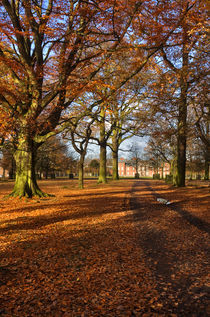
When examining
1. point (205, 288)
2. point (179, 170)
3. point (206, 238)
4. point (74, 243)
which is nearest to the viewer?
point (205, 288)

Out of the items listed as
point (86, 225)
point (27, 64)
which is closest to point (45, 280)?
point (86, 225)

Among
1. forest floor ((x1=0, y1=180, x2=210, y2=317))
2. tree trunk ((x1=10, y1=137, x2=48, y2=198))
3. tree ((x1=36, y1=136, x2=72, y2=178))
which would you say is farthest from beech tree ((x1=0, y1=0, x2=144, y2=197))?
tree ((x1=36, y1=136, x2=72, y2=178))

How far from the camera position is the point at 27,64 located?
475 inches

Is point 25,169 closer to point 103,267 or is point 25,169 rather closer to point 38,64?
point 38,64

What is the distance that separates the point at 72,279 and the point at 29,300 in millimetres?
780

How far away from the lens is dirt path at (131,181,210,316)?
2992 mm

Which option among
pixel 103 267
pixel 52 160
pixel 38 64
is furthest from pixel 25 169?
pixel 52 160

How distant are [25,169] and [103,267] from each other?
10.2 m

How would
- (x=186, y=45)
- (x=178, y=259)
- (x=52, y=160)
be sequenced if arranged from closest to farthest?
1. (x=178, y=259)
2. (x=186, y=45)
3. (x=52, y=160)

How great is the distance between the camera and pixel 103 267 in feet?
13.5

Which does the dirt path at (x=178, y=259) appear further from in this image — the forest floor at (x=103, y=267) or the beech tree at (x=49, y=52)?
the beech tree at (x=49, y=52)

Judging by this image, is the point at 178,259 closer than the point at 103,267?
No

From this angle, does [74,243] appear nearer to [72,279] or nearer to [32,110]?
[72,279]

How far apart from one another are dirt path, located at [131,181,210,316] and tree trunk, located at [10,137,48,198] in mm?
7355
